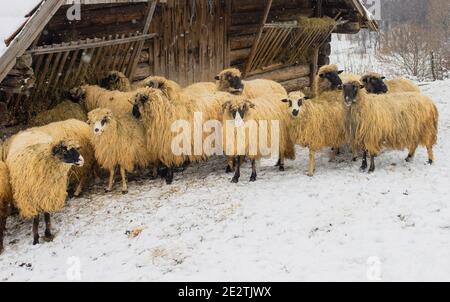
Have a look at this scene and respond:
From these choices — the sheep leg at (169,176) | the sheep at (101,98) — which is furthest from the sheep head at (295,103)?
the sheep at (101,98)

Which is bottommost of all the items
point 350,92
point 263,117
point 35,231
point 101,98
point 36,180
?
point 35,231

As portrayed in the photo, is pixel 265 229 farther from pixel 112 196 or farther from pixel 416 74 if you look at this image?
pixel 416 74

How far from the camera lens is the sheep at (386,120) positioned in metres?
9.08

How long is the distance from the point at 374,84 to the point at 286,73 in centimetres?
436

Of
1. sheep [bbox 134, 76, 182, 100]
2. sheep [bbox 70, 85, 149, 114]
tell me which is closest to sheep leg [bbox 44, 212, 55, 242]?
sheep [bbox 70, 85, 149, 114]

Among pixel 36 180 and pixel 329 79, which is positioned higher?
pixel 329 79

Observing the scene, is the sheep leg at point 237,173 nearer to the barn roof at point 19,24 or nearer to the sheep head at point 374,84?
the sheep head at point 374,84

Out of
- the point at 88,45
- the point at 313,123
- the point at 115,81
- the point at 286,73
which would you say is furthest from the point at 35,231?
the point at 286,73

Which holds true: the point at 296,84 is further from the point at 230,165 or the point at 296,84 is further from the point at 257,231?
the point at 257,231

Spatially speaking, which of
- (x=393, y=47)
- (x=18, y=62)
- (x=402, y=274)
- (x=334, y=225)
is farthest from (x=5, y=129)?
(x=393, y=47)

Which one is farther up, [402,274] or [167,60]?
[167,60]

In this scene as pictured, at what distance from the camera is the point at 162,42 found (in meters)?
11.5

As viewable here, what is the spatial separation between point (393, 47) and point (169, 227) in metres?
43.3

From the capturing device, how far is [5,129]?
9289 millimetres
